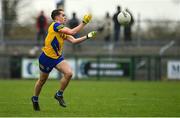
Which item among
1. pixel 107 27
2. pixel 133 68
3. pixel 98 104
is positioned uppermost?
pixel 107 27

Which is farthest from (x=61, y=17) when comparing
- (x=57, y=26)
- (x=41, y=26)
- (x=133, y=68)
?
(x=41, y=26)

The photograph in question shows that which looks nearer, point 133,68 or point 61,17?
point 61,17

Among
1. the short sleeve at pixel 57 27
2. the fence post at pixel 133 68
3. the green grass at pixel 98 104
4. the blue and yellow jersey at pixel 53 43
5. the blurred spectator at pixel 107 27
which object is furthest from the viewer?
the blurred spectator at pixel 107 27

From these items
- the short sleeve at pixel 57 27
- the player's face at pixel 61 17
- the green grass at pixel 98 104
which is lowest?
the green grass at pixel 98 104

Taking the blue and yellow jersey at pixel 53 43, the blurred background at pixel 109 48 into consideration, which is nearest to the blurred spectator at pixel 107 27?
the blurred background at pixel 109 48

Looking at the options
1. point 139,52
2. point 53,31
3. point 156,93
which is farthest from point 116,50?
point 53,31

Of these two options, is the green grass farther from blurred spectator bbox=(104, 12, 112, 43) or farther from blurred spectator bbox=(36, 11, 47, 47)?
blurred spectator bbox=(104, 12, 112, 43)

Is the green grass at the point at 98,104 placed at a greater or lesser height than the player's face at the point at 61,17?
lesser

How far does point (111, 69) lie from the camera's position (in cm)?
3195

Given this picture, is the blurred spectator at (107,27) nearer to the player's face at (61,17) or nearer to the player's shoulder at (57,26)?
the player's face at (61,17)

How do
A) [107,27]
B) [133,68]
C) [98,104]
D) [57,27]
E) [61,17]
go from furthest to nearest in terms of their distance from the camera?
[107,27] < [133,68] < [98,104] < [61,17] < [57,27]

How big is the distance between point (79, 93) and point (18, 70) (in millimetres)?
11964

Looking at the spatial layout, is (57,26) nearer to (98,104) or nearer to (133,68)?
(98,104)

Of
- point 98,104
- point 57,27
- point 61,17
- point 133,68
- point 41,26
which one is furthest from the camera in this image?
point 41,26
